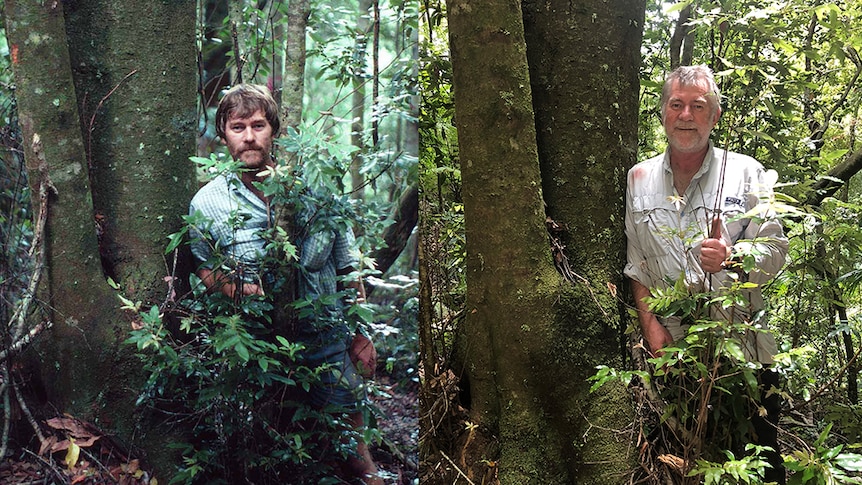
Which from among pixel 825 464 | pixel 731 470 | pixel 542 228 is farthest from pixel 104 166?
pixel 825 464

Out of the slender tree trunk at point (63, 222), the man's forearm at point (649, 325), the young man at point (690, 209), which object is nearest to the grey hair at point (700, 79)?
the young man at point (690, 209)

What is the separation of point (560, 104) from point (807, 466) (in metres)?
1.28

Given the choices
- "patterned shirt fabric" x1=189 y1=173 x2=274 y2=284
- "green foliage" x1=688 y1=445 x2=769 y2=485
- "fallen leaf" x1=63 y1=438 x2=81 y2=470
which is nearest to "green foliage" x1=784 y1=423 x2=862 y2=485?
"green foliage" x1=688 y1=445 x2=769 y2=485

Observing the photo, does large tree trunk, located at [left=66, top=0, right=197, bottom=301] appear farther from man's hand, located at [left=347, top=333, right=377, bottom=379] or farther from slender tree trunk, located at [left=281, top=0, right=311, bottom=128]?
man's hand, located at [left=347, top=333, right=377, bottom=379]

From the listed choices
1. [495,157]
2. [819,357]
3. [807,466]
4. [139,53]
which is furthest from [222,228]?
[819,357]

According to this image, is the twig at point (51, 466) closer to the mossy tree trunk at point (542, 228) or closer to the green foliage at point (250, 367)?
the green foliage at point (250, 367)

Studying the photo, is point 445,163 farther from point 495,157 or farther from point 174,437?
point 174,437

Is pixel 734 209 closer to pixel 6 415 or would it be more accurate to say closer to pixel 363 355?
pixel 363 355

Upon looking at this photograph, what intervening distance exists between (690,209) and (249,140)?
1.36m

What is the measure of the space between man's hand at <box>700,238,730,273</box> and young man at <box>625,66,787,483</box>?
0.08 m

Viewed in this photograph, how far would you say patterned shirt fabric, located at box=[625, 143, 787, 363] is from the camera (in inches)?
81.2

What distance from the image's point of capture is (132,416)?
1732 millimetres

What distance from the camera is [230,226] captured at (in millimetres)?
1797

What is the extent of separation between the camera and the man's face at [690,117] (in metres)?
2.12
